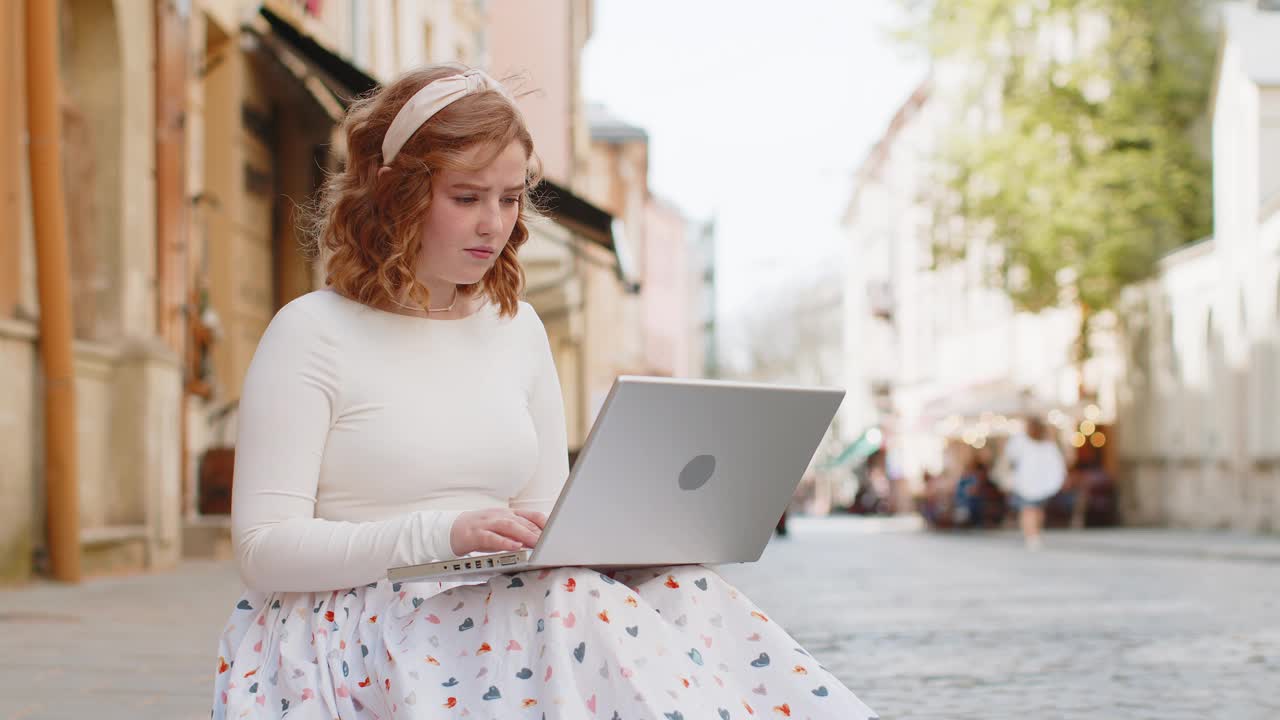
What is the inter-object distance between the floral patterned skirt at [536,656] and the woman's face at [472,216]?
0.56m

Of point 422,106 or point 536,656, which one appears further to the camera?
point 422,106

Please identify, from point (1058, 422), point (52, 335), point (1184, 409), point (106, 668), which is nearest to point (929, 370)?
point (1058, 422)

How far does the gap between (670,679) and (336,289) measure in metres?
0.98

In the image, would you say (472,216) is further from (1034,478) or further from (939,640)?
(1034,478)

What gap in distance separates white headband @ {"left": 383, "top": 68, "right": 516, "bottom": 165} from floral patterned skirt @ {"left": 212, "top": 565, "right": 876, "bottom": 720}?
732mm

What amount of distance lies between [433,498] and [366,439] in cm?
16

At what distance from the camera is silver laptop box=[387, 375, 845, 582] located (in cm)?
252

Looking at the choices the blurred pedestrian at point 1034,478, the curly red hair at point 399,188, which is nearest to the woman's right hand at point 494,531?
the curly red hair at point 399,188

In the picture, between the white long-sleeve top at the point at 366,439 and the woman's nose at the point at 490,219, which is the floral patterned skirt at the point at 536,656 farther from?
the woman's nose at the point at 490,219

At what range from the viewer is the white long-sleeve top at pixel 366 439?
2.83 meters

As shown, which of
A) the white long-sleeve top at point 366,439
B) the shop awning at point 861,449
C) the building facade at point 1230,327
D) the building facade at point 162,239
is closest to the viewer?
the white long-sleeve top at point 366,439

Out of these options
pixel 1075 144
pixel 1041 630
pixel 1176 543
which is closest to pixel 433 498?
pixel 1041 630

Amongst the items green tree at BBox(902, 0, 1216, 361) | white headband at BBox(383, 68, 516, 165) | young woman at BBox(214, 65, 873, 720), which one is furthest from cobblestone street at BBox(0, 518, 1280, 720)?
green tree at BBox(902, 0, 1216, 361)

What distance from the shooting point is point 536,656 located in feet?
8.55
